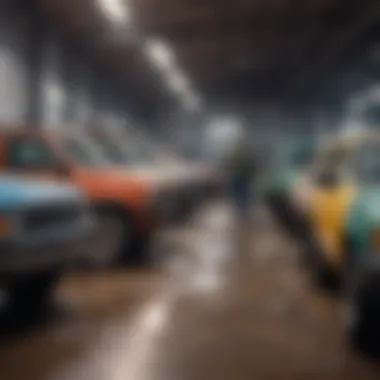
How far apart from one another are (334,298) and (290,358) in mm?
2368

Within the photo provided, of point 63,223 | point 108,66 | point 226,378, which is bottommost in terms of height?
point 226,378

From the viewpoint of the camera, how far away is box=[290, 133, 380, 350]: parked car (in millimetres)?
5293

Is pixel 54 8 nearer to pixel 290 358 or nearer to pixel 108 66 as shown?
pixel 108 66

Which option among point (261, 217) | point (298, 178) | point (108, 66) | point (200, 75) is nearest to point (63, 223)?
point (298, 178)

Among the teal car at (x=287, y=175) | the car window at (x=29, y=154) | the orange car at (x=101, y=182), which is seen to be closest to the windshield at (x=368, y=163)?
the orange car at (x=101, y=182)

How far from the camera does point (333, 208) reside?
7172mm

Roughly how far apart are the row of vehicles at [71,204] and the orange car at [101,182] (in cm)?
1

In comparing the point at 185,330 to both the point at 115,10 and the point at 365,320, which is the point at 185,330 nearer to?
the point at 365,320

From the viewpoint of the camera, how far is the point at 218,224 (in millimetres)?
16859

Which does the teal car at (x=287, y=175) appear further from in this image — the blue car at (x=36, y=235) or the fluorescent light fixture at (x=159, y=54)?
the blue car at (x=36, y=235)

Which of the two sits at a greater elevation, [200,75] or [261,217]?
[200,75]

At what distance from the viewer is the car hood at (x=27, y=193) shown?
5.77 m

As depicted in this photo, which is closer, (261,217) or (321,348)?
(321,348)

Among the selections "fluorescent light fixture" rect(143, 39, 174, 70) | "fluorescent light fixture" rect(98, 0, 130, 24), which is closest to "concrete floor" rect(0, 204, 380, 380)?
"fluorescent light fixture" rect(98, 0, 130, 24)
